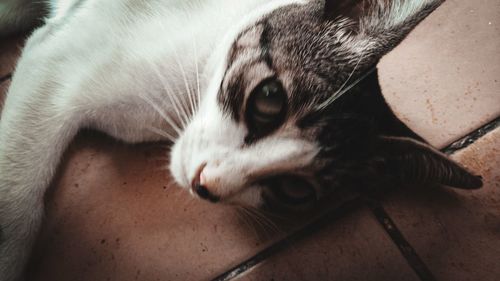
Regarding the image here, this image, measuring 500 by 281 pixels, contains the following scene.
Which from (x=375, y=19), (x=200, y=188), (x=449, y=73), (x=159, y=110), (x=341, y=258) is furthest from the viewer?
(x=449, y=73)

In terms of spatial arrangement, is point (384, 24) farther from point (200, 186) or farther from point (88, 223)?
point (88, 223)

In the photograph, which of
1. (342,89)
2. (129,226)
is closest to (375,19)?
(342,89)

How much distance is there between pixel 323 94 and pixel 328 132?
11cm

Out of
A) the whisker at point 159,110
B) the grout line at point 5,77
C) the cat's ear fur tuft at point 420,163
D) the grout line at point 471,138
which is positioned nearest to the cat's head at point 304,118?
the cat's ear fur tuft at point 420,163

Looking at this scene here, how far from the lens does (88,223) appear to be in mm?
1340

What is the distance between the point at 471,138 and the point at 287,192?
34.8 inches

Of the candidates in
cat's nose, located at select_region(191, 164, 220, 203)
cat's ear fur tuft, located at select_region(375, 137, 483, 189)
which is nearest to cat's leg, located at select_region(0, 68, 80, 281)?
cat's nose, located at select_region(191, 164, 220, 203)

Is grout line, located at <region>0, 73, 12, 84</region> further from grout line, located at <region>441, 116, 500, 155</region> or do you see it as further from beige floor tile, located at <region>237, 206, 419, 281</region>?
grout line, located at <region>441, 116, 500, 155</region>

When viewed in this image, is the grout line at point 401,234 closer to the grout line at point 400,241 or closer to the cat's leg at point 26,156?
the grout line at point 400,241

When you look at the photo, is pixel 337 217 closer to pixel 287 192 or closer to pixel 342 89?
pixel 287 192

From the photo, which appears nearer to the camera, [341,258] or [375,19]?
[375,19]

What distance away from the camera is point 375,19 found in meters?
1.09

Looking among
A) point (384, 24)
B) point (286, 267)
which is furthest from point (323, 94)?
point (286, 267)

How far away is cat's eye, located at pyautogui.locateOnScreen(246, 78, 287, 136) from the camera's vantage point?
39.4 inches
